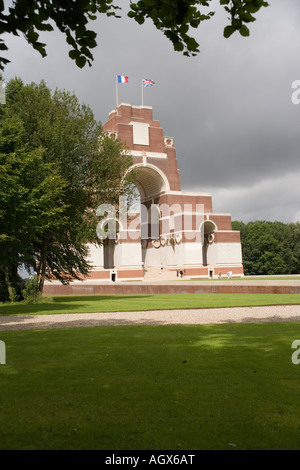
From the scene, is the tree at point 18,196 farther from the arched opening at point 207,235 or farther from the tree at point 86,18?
the arched opening at point 207,235

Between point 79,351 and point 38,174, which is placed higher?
point 38,174

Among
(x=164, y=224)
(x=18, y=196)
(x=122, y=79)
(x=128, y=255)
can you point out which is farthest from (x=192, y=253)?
(x=18, y=196)

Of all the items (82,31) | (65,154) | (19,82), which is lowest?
(82,31)

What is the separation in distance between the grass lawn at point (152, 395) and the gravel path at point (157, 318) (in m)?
3.87

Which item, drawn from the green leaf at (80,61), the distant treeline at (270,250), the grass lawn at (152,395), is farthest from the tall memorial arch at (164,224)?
the green leaf at (80,61)

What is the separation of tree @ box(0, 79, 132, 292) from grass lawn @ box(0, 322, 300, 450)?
1713 centimetres

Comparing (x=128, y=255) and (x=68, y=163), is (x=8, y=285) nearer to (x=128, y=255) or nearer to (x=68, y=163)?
(x=68, y=163)

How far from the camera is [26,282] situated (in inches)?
979

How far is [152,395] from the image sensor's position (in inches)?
198

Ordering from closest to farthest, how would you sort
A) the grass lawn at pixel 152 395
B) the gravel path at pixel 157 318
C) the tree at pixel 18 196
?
1. the grass lawn at pixel 152 395
2. the gravel path at pixel 157 318
3. the tree at pixel 18 196

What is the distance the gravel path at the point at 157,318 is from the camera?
41.1 ft

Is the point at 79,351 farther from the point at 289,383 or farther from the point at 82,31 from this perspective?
the point at 82,31
